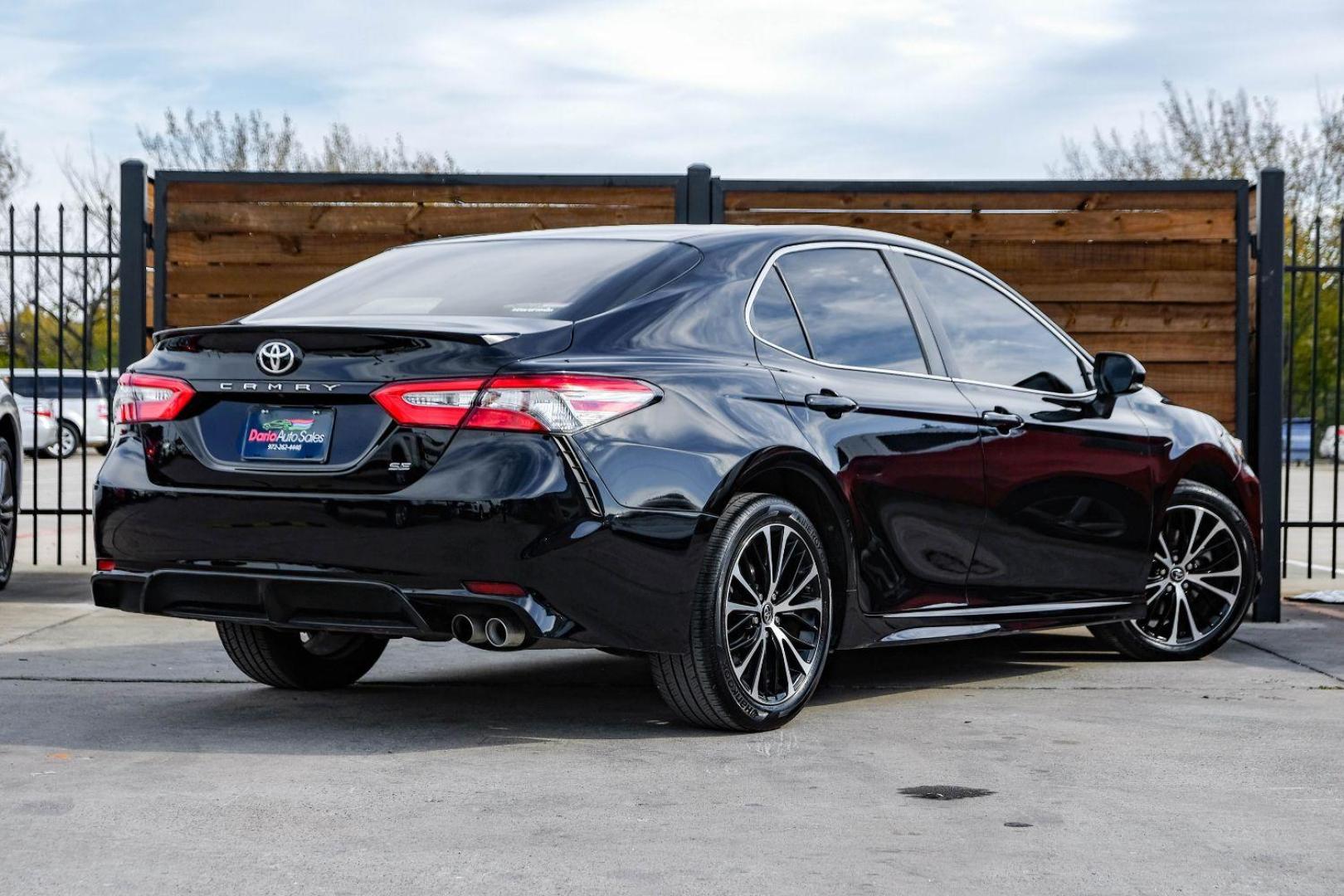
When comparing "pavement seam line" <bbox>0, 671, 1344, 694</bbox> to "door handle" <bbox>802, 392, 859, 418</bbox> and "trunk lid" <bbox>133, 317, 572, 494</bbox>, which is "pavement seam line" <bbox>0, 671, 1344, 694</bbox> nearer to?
"door handle" <bbox>802, 392, 859, 418</bbox>

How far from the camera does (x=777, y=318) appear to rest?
602cm

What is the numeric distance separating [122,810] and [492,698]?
2.10 metres

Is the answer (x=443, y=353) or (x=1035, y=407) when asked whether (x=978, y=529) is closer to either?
(x=1035, y=407)

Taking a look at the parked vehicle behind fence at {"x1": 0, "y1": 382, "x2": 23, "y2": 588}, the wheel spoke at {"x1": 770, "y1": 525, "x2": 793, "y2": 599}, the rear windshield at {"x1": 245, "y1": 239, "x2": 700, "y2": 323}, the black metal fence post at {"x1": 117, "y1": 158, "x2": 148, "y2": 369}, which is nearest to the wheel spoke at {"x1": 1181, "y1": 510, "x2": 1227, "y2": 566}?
the wheel spoke at {"x1": 770, "y1": 525, "x2": 793, "y2": 599}

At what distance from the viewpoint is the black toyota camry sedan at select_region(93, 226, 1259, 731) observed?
5.14 m

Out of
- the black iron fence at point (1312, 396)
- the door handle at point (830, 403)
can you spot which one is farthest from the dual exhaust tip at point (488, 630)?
the black iron fence at point (1312, 396)

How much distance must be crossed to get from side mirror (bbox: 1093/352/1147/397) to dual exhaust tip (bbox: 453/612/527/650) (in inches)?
122

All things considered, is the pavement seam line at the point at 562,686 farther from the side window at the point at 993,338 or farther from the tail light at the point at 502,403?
the tail light at the point at 502,403

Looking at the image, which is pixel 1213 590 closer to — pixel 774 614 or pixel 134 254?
pixel 774 614

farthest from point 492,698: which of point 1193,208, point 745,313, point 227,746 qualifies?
point 1193,208

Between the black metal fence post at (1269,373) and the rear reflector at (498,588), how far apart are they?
17.8ft

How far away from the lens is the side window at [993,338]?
22.2 ft

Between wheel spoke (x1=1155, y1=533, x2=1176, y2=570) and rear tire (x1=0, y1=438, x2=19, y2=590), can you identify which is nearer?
wheel spoke (x1=1155, y1=533, x2=1176, y2=570)

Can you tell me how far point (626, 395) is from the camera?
207 inches
